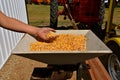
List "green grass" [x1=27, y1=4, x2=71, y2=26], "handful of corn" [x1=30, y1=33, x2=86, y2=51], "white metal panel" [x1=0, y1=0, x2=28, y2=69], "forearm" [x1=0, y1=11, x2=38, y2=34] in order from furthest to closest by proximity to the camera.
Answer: "green grass" [x1=27, y1=4, x2=71, y2=26] < "white metal panel" [x1=0, y1=0, x2=28, y2=69] < "handful of corn" [x1=30, y1=33, x2=86, y2=51] < "forearm" [x1=0, y1=11, x2=38, y2=34]

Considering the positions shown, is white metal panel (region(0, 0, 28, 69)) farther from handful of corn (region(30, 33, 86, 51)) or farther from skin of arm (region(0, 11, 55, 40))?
skin of arm (region(0, 11, 55, 40))

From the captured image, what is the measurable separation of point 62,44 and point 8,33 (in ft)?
13.0

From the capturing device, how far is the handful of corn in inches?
135

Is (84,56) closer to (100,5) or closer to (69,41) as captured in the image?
(69,41)

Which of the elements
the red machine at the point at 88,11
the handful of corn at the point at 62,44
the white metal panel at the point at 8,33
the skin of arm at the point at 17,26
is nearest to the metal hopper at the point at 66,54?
the handful of corn at the point at 62,44

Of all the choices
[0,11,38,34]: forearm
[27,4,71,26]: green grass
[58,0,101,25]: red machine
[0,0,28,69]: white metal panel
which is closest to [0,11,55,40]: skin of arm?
[0,11,38,34]: forearm

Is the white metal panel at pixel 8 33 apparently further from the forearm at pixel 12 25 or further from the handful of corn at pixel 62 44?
the forearm at pixel 12 25

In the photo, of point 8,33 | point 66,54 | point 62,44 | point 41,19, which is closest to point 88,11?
point 8,33

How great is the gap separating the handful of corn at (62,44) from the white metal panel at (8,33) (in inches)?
120

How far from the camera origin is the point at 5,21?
3078 millimetres

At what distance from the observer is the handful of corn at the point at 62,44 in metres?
3.43

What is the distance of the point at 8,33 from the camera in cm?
734

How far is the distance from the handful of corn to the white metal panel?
304 cm

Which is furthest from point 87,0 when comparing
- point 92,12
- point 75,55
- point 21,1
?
point 75,55
